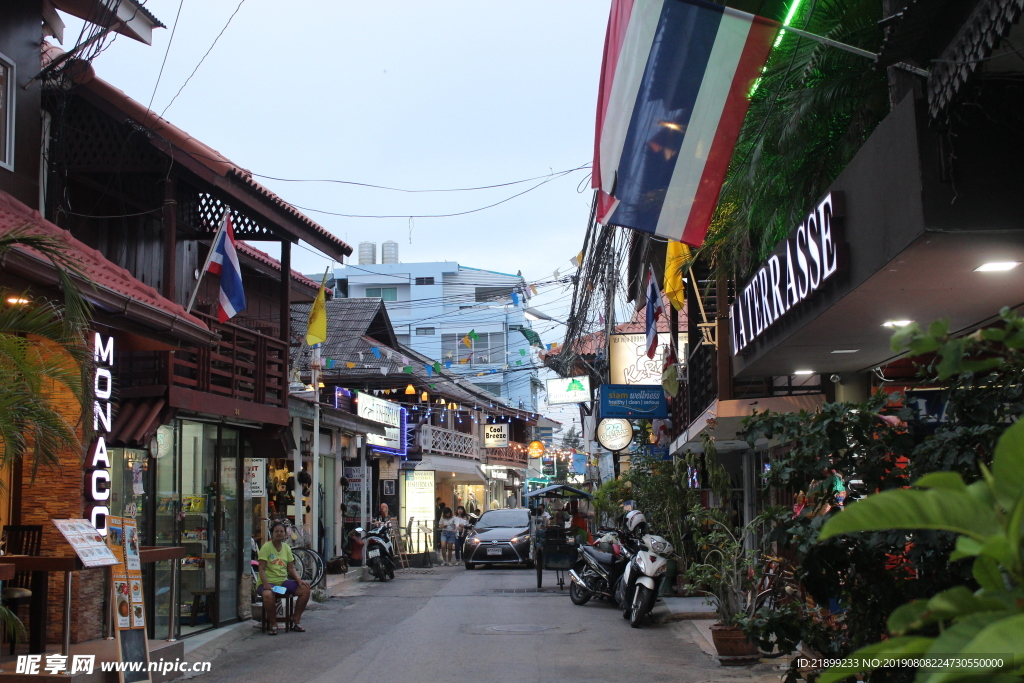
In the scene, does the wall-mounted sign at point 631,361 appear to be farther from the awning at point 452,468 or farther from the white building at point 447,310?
the white building at point 447,310

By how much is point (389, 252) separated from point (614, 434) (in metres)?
34.7

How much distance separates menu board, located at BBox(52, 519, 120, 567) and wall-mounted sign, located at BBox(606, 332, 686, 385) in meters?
16.1

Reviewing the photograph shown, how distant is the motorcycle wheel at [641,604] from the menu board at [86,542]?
698 centimetres

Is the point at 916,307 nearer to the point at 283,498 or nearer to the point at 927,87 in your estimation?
the point at 927,87

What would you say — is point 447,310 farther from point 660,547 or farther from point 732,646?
point 732,646

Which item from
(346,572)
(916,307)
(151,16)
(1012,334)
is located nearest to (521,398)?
(346,572)

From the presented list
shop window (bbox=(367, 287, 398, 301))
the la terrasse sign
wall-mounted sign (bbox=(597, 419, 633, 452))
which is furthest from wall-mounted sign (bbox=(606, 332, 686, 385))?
shop window (bbox=(367, 287, 398, 301))

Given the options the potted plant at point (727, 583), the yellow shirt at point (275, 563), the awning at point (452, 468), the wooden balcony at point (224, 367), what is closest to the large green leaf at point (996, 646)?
the potted plant at point (727, 583)

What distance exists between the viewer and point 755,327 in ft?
30.6

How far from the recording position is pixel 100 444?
9469 mm

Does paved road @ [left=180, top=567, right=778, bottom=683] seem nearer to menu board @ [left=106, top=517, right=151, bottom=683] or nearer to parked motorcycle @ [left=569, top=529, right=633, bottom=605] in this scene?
parked motorcycle @ [left=569, top=529, right=633, bottom=605]

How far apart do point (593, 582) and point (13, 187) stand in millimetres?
10594

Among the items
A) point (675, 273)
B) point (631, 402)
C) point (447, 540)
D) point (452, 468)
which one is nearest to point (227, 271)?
point (675, 273)

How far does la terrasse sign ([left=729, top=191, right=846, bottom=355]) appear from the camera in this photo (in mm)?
6422
